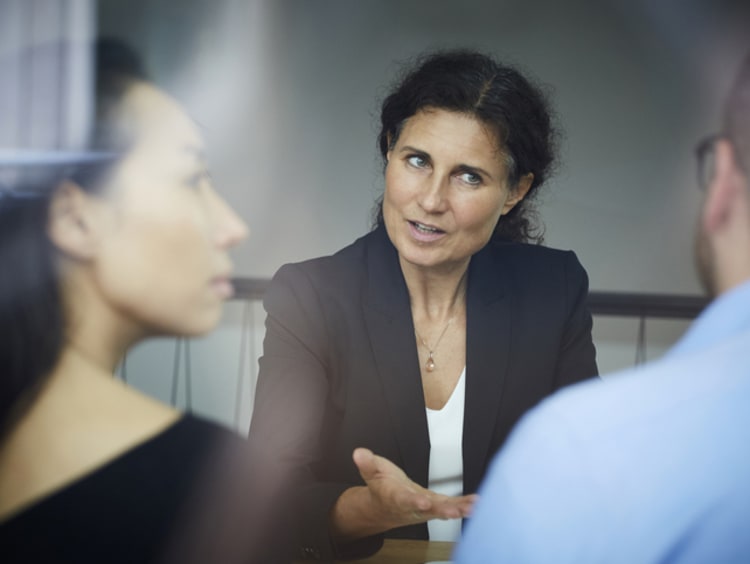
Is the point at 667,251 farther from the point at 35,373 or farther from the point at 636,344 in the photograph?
the point at 35,373

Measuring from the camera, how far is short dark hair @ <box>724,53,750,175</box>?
0.72 metres

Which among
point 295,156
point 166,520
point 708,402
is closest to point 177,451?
point 166,520

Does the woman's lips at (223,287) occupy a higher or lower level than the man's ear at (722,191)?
lower

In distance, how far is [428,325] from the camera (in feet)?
3.09

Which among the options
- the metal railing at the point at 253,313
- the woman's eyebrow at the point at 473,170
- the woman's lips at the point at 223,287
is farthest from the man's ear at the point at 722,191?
the woman's lips at the point at 223,287

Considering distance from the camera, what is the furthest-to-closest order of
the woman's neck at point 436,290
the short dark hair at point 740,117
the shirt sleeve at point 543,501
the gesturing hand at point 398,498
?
the woman's neck at point 436,290 → the gesturing hand at point 398,498 → the short dark hair at point 740,117 → the shirt sleeve at point 543,501

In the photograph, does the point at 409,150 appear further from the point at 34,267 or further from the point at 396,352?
the point at 34,267

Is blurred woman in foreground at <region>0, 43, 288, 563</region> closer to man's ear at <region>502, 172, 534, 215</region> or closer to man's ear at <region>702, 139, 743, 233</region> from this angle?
man's ear at <region>502, 172, 534, 215</region>

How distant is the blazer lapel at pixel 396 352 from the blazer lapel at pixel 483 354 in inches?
2.1

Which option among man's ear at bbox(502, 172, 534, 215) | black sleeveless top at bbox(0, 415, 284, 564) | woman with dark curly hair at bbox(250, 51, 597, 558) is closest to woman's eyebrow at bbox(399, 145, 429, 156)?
woman with dark curly hair at bbox(250, 51, 597, 558)

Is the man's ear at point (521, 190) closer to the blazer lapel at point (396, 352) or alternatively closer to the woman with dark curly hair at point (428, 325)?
the woman with dark curly hair at point (428, 325)

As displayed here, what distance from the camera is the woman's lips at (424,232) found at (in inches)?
35.4

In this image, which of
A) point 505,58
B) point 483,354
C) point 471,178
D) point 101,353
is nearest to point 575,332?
point 483,354

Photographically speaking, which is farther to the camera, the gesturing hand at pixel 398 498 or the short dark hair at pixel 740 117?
the gesturing hand at pixel 398 498
